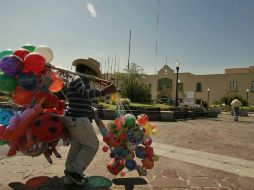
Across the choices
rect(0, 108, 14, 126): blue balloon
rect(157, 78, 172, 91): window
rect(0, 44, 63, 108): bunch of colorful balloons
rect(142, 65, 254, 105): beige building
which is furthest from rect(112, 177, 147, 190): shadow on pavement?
rect(157, 78, 172, 91): window

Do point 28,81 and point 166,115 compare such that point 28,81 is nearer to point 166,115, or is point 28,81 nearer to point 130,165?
point 130,165

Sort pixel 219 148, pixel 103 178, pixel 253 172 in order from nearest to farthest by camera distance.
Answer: pixel 103 178, pixel 253 172, pixel 219 148

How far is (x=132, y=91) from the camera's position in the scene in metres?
26.4

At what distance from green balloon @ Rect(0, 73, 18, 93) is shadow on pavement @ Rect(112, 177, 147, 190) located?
2.17 m

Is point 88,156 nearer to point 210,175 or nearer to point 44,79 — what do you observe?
point 44,79

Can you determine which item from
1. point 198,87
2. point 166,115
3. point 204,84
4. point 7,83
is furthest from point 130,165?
point 198,87

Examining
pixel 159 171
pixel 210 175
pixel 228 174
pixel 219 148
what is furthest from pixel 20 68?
pixel 219 148

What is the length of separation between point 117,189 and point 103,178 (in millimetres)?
521

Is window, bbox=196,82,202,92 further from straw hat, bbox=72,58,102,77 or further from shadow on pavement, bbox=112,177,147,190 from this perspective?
straw hat, bbox=72,58,102,77

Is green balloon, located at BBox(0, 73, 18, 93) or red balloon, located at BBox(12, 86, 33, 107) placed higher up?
green balloon, located at BBox(0, 73, 18, 93)

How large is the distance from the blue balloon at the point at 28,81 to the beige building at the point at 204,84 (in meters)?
51.9

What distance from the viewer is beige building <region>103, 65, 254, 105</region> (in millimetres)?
59062

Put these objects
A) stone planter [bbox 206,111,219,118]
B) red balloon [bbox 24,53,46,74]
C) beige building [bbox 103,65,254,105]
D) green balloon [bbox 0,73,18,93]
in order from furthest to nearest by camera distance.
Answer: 1. beige building [bbox 103,65,254,105]
2. stone planter [bbox 206,111,219,118]
3. green balloon [bbox 0,73,18,93]
4. red balloon [bbox 24,53,46,74]

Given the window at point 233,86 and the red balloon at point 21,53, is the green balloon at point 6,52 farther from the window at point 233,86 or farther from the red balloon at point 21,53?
the window at point 233,86
